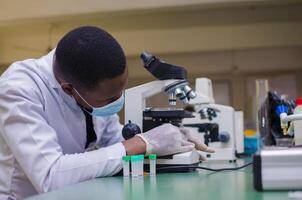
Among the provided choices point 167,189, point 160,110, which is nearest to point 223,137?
point 160,110

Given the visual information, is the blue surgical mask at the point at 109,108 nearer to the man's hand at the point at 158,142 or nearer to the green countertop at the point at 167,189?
the man's hand at the point at 158,142

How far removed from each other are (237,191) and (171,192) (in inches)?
6.0

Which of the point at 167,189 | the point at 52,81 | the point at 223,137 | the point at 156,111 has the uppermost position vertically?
the point at 52,81

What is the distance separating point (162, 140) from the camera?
1.37 m

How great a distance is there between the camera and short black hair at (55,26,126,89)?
127 centimetres

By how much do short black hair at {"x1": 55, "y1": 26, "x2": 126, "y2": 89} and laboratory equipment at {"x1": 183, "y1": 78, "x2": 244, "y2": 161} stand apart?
3.13ft

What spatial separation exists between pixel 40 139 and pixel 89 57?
0.96 feet

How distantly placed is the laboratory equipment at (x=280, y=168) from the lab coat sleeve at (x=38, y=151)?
0.56m

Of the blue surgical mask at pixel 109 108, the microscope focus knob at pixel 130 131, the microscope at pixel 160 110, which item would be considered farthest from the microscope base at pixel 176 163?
the blue surgical mask at pixel 109 108

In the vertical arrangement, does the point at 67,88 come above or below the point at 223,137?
above

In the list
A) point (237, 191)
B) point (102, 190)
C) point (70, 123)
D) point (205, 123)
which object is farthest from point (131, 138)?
point (205, 123)

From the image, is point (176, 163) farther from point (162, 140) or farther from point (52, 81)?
point (52, 81)

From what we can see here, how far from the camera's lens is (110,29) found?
5707 millimetres

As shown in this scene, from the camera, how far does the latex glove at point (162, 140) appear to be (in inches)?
53.6
